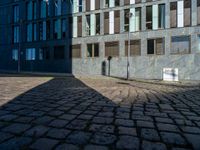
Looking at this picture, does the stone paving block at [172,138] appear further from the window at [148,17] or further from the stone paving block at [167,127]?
the window at [148,17]

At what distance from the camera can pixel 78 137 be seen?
3.20 metres

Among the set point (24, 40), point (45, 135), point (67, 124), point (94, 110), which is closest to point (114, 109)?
point (94, 110)

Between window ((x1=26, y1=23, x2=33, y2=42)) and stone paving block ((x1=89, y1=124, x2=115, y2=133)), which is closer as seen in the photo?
stone paving block ((x1=89, y1=124, x2=115, y2=133))

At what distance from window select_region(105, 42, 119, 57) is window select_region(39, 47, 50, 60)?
11060 millimetres

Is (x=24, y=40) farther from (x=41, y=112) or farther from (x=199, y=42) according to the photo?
(x=41, y=112)

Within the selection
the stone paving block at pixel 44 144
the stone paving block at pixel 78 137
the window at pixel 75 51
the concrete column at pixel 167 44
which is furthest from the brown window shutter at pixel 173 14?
the stone paving block at pixel 44 144

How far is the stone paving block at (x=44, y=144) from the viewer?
2836mm

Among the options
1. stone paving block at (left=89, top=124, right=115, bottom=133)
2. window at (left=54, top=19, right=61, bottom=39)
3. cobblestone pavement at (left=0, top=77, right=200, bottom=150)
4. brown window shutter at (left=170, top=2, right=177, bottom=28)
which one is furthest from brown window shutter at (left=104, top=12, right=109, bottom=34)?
stone paving block at (left=89, top=124, right=115, bottom=133)

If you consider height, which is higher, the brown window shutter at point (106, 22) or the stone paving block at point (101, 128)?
the brown window shutter at point (106, 22)

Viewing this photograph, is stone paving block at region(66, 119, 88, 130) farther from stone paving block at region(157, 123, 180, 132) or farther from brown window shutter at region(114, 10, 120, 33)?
brown window shutter at region(114, 10, 120, 33)

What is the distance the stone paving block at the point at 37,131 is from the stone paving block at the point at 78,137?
0.49m

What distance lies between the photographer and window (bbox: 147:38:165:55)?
26.2 metres

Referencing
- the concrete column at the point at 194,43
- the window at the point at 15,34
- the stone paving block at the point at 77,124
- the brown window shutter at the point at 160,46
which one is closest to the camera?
the stone paving block at the point at 77,124

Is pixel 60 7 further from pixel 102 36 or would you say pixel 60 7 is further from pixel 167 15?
pixel 167 15
